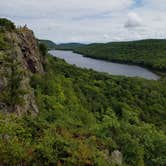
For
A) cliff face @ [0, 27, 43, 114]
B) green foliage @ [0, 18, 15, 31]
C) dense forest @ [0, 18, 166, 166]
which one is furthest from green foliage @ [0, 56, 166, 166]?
green foliage @ [0, 18, 15, 31]

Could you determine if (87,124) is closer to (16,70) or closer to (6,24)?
(16,70)

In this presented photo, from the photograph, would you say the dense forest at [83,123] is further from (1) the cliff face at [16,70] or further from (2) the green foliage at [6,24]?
(2) the green foliage at [6,24]

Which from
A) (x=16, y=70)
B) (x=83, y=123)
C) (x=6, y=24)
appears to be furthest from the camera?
(x=6, y=24)

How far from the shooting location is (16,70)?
4309cm

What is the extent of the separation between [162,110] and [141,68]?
10320 centimetres

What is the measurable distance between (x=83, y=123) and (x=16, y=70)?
13.8 metres

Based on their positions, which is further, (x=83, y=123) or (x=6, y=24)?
(x=6, y=24)

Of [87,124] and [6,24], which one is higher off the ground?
[6,24]

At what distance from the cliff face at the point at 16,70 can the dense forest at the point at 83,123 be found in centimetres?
19

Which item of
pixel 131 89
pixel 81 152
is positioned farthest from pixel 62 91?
pixel 81 152

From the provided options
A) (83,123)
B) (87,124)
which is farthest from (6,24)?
(87,124)

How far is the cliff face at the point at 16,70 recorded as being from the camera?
127ft

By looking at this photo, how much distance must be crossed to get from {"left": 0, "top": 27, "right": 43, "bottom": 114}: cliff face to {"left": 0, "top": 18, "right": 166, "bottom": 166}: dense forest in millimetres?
185

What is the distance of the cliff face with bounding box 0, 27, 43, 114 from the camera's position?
38.7 metres
